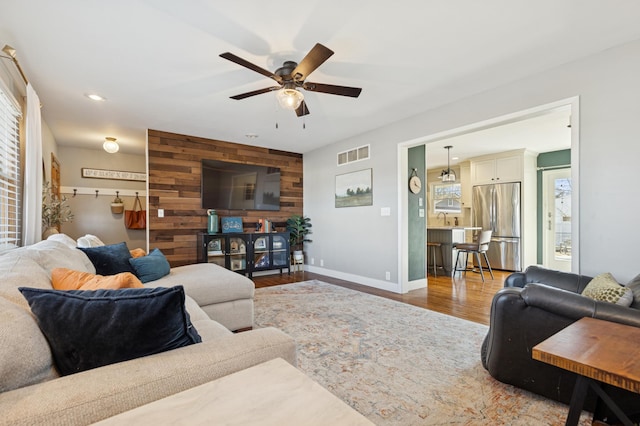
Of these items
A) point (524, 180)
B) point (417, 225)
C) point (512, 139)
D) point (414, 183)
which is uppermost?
point (512, 139)

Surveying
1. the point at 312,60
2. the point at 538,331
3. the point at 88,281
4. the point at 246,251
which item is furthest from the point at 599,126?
the point at 246,251

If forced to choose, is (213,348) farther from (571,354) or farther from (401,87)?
(401,87)

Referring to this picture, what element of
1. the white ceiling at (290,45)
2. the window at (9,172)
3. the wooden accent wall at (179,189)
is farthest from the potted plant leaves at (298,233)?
the window at (9,172)

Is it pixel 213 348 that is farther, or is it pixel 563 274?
pixel 563 274

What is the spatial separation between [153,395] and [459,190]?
310 inches

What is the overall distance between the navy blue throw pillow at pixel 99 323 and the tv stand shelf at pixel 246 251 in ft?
12.8

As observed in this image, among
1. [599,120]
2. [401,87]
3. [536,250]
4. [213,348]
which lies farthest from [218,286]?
[536,250]

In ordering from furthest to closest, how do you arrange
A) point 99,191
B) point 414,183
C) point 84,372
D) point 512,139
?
1. point 99,191
2. point 512,139
3. point 414,183
4. point 84,372

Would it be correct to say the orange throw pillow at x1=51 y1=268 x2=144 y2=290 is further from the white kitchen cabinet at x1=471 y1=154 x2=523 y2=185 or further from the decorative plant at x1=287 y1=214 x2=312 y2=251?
the white kitchen cabinet at x1=471 y1=154 x2=523 y2=185

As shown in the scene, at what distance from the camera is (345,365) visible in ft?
6.89

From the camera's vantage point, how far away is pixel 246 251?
499cm

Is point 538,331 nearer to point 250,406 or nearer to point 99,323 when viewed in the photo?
point 250,406

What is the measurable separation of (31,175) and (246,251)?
9.44 feet

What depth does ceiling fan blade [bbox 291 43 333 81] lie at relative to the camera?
1.99 metres
